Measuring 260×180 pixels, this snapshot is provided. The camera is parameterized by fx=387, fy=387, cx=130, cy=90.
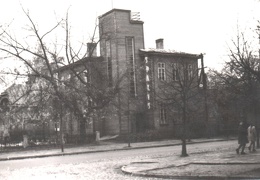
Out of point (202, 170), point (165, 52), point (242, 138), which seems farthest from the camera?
point (165, 52)

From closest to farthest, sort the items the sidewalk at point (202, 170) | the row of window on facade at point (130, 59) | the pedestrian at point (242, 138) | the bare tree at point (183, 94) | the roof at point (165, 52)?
the sidewalk at point (202, 170), the pedestrian at point (242, 138), the bare tree at point (183, 94), the row of window on facade at point (130, 59), the roof at point (165, 52)

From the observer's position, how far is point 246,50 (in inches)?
955

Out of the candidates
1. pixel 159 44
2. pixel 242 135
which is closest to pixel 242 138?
pixel 242 135

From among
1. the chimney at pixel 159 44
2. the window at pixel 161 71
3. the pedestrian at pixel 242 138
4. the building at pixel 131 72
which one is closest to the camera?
the pedestrian at pixel 242 138

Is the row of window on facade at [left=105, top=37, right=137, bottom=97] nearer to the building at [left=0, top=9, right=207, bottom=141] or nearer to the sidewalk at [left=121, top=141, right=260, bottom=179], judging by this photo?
the building at [left=0, top=9, right=207, bottom=141]

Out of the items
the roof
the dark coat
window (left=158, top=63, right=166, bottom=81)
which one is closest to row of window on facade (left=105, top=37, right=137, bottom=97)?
the roof

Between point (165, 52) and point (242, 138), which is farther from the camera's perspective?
point (165, 52)

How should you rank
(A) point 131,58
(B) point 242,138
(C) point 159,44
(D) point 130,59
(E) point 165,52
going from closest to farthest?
(B) point 242,138, (D) point 130,59, (A) point 131,58, (E) point 165,52, (C) point 159,44

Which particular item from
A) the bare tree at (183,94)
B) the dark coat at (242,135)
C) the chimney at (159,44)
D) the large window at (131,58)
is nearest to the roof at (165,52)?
the large window at (131,58)

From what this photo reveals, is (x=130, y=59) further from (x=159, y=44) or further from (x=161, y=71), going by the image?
(x=159, y=44)

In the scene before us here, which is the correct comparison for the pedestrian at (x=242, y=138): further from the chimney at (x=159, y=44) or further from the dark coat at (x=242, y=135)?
the chimney at (x=159, y=44)

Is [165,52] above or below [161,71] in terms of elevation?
above

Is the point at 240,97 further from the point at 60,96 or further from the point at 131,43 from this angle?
the point at 131,43

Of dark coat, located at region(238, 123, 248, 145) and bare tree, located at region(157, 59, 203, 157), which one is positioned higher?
bare tree, located at region(157, 59, 203, 157)
